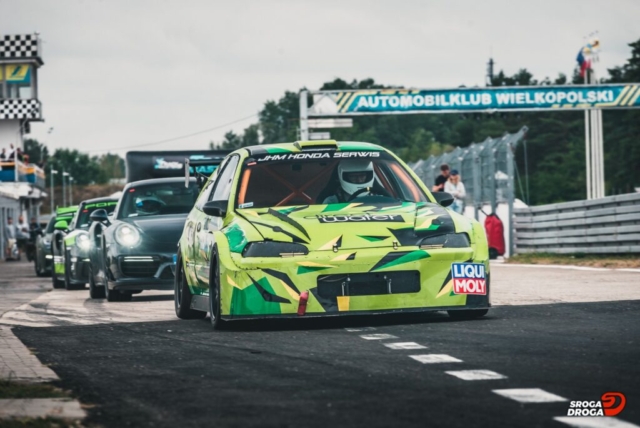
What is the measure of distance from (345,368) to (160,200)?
31.4 feet

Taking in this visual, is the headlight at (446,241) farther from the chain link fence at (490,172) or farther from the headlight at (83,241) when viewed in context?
the chain link fence at (490,172)

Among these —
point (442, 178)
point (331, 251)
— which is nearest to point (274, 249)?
point (331, 251)

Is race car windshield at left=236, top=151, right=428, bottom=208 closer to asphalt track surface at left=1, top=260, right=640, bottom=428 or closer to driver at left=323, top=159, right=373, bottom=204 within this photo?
driver at left=323, top=159, right=373, bottom=204

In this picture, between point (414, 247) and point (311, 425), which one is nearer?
point (311, 425)

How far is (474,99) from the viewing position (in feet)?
150

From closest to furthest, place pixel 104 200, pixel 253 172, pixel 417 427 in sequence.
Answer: pixel 417 427 → pixel 253 172 → pixel 104 200

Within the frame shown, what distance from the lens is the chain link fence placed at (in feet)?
87.7

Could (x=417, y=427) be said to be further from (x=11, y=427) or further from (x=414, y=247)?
(x=414, y=247)

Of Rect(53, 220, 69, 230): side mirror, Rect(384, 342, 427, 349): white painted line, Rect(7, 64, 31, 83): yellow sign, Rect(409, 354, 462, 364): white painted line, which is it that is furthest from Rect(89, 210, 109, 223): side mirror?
Rect(7, 64, 31, 83): yellow sign

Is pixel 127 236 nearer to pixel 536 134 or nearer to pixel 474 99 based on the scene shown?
pixel 474 99

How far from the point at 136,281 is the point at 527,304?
5.06 meters

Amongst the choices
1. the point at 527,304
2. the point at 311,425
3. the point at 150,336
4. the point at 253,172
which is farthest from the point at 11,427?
the point at 527,304

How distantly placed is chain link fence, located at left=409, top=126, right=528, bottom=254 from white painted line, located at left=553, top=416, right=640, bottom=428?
21.1 m

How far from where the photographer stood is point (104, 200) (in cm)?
2092
